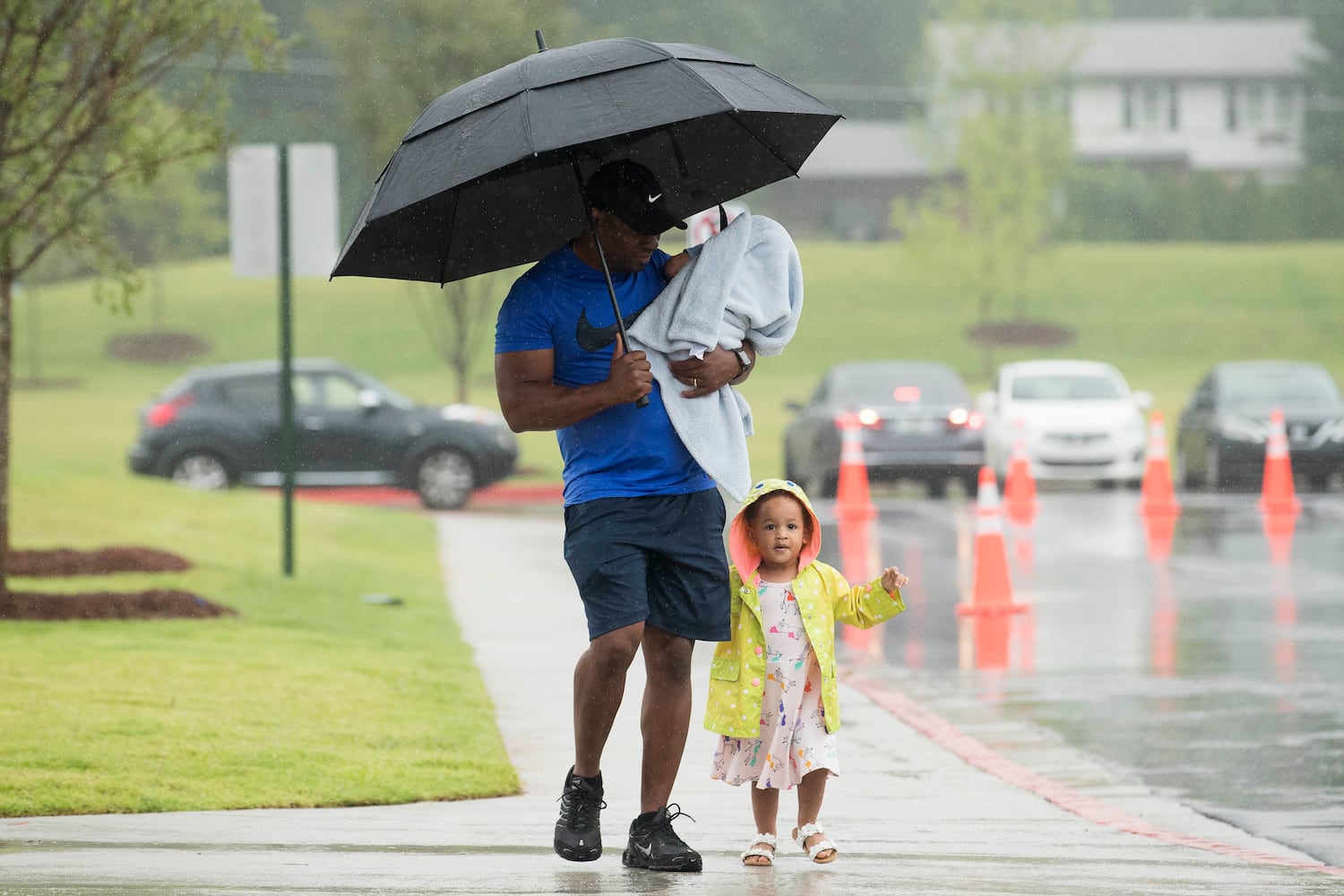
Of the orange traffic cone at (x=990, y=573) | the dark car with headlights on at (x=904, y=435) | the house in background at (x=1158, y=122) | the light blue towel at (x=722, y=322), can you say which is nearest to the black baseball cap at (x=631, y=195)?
the light blue towel at (x=722, y=322)

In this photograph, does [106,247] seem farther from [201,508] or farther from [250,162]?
[201,508]

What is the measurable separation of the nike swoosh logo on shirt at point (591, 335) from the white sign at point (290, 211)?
28.2 ft

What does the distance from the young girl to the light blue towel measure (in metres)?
0.19

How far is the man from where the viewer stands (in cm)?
522

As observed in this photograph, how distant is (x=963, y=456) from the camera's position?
22312 millimetres

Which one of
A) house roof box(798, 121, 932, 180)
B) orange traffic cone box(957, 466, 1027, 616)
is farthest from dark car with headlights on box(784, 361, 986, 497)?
house roof box(798, 121, 932, 180)

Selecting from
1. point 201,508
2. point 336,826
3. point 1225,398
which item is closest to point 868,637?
point 336,826

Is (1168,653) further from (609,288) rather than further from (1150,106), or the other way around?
(1150,106)

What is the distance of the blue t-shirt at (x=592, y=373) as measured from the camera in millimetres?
5250

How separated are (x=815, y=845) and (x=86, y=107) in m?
7.59

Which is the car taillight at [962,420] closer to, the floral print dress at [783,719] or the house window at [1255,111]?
the floral print dress at [783,719]

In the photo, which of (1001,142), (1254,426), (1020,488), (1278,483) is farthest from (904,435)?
(1001,142)

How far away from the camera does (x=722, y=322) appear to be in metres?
5.30

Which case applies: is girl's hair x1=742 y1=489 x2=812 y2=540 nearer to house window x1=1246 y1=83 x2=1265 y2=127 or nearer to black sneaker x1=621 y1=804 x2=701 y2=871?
black sneaker x1=621 y1=804 x2=701 y2=871
